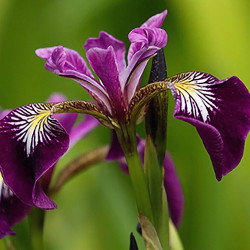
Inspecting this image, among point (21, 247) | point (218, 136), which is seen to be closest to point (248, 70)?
point (21, 247)

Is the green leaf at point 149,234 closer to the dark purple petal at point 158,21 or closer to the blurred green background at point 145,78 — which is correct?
the dark purple petal at point 158,21

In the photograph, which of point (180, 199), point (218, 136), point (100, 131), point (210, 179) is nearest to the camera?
point (218, 136)

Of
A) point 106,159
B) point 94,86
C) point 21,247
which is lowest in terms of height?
point 21,247

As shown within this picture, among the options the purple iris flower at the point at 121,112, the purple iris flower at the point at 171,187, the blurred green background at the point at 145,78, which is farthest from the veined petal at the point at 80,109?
the blurred green background at the point at 145,78

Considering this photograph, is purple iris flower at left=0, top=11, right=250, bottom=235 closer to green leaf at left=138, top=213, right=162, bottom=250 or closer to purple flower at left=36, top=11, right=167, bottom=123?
purple flower at left=36, top=11, right=167, bottom=123

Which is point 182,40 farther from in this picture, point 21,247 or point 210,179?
point 21,247
